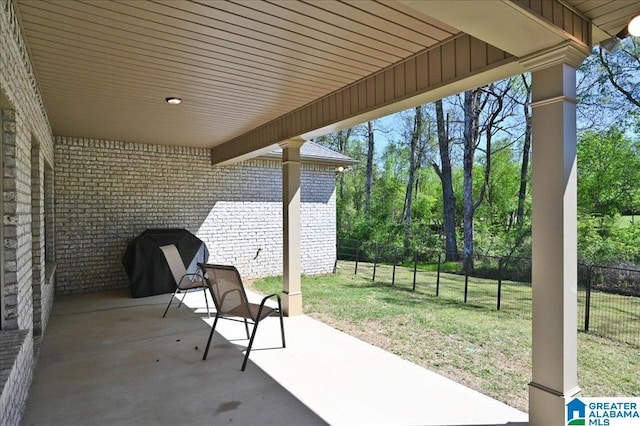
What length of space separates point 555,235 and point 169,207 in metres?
6.73

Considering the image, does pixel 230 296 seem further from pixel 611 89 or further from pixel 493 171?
pixel 493 171

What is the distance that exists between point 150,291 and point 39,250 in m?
2.89

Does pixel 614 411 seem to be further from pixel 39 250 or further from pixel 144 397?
pixel 39 250

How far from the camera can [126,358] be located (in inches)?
143

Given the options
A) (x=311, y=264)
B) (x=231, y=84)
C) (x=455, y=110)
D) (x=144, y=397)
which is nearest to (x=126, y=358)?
(x=144, y=397)

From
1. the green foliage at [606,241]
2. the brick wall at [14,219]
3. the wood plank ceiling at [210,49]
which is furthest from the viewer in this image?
the green foliage at [606,241]

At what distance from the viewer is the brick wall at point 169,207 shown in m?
6.50

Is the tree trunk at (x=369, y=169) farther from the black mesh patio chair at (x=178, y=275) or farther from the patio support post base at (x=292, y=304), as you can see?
the black mesh patio chair at (x=178, y=275)

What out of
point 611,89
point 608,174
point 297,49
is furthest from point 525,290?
point 611,89

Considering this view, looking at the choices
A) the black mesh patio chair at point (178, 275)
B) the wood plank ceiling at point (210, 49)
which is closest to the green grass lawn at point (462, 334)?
the black mesh patio chair at point (178, 275)

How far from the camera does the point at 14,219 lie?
251 cm

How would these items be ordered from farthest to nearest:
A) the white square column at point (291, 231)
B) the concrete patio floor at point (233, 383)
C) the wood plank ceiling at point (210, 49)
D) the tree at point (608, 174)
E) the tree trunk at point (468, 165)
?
1. the tree trunk at point (468, 165)
2. the tree at point (608, 174)
3. the white square column at point (291, 231)
4. the concrete patio floor at point (233, 383)
5. the wood plank ceiling at point (210, 49)

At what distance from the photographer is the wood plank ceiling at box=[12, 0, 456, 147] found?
2.34 meters

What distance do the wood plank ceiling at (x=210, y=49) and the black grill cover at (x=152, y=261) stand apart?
2578 mm
